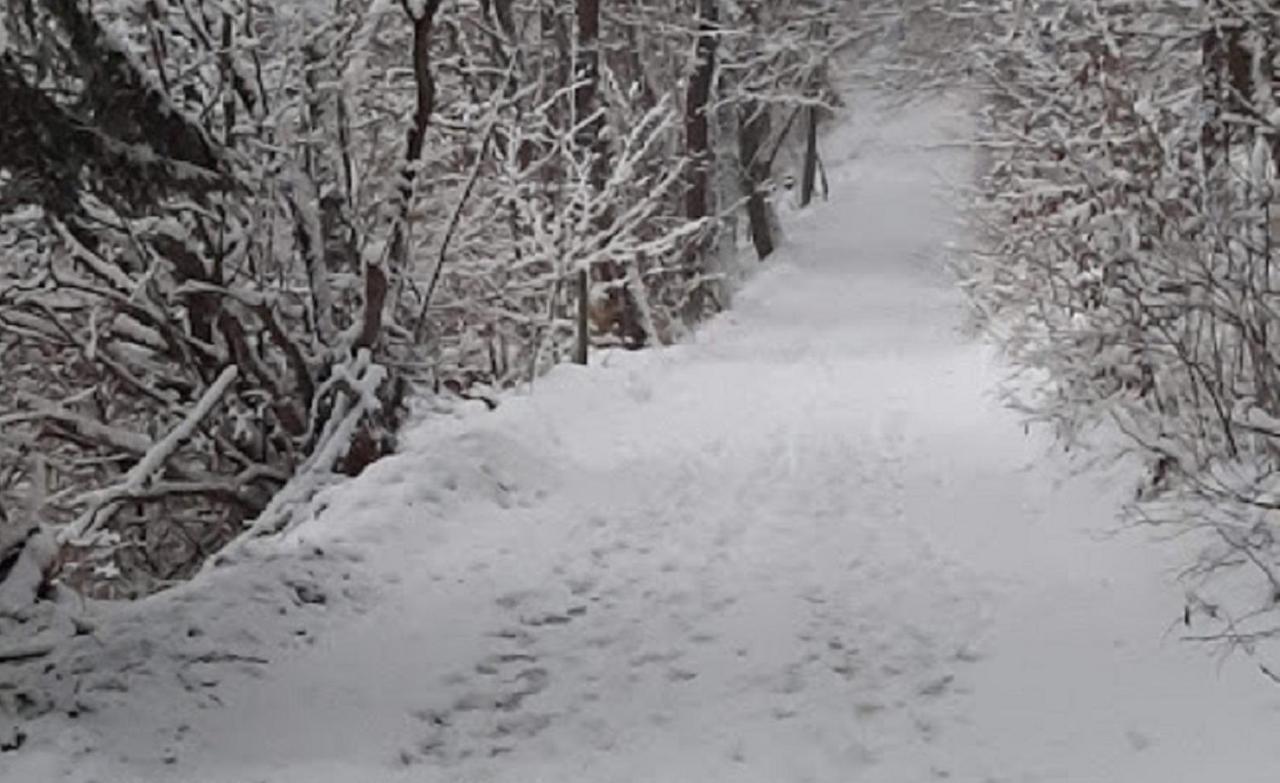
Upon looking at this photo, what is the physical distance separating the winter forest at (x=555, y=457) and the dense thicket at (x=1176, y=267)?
1.9 inches

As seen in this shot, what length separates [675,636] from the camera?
6.65 metres

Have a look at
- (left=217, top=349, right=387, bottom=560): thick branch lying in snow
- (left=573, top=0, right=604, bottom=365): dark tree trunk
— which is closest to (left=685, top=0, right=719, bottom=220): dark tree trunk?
(left=573, top=0, right=604, bottom=365): dark tree trunk

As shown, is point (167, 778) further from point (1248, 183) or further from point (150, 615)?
point (1248, 183)

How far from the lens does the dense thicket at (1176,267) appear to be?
6715 millimetres

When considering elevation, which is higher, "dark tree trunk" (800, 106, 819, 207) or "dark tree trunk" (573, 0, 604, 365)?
"dark tree trunk" (573, 0, 604, 365)

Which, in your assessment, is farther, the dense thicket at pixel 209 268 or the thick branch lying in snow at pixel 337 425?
the thick branch lying in snow at pixel 337 425

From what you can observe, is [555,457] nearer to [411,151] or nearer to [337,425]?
[337,425]

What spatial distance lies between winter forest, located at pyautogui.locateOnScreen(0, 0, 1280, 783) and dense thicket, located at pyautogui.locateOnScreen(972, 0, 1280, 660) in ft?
0.16

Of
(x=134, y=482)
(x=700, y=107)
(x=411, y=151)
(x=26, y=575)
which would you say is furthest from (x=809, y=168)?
(x=26, y=575)

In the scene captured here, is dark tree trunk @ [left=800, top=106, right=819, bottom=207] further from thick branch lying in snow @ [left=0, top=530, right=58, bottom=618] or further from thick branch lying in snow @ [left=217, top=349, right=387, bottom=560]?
thick branch lying in snow @ [left=0, top=530, right=58, bottom=618]

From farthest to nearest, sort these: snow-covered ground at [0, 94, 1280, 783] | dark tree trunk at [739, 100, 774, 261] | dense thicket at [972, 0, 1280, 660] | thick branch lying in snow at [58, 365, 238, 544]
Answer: dark tree trunk at [739, 100, 774, 261], thick branch lying in snow at [58, 365, 238, 544], dense thicket at [972, 0, 1280, 660], snow-covered ground at [0, 94, 1280, 783]

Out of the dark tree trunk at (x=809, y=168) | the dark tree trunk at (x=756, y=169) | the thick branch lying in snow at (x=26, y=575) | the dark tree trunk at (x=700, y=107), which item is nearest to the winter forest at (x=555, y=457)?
the thick branch lying in snow at (x=26, y=575)

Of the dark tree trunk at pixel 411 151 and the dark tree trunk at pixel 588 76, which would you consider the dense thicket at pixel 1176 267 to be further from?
the dark tree trunk at pixel 588 76

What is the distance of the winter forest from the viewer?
555cm
